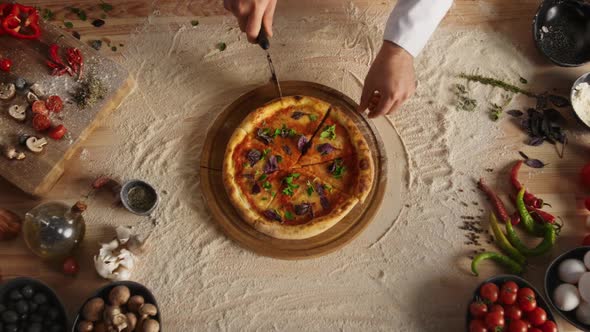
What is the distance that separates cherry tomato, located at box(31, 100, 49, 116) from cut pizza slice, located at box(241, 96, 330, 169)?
1.44 meters

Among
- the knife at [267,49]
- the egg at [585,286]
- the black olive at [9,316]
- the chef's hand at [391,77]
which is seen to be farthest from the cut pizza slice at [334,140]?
the black olive at [9,316]

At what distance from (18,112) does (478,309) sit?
348 centimetres

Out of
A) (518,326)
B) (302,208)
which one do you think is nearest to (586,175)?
(518,326)

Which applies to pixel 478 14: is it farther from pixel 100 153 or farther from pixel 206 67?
pixel 100 153

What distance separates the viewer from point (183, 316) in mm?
3611

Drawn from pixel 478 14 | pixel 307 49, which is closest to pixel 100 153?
pixel 307 49

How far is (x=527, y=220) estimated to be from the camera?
3746 mm

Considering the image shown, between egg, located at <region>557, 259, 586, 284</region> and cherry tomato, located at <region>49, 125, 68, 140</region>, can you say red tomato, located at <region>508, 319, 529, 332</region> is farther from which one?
cherry tomato, located at <region>49, 125, 68, 140</region>

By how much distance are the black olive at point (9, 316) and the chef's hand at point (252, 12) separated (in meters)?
2.29

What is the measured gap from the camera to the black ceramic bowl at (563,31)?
421 centimetres

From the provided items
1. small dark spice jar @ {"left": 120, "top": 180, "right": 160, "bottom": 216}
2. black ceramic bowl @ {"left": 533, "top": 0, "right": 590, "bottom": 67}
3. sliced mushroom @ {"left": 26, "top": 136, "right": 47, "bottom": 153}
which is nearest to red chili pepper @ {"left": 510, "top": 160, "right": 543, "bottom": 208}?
black ceramic bowl @ {"left": 533, "top": 0, "right": 590, "bottom": 67}

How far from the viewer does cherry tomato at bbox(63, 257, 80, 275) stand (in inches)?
143

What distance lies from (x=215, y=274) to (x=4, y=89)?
207 centimetres

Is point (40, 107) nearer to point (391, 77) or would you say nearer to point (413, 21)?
point (391, 77)
